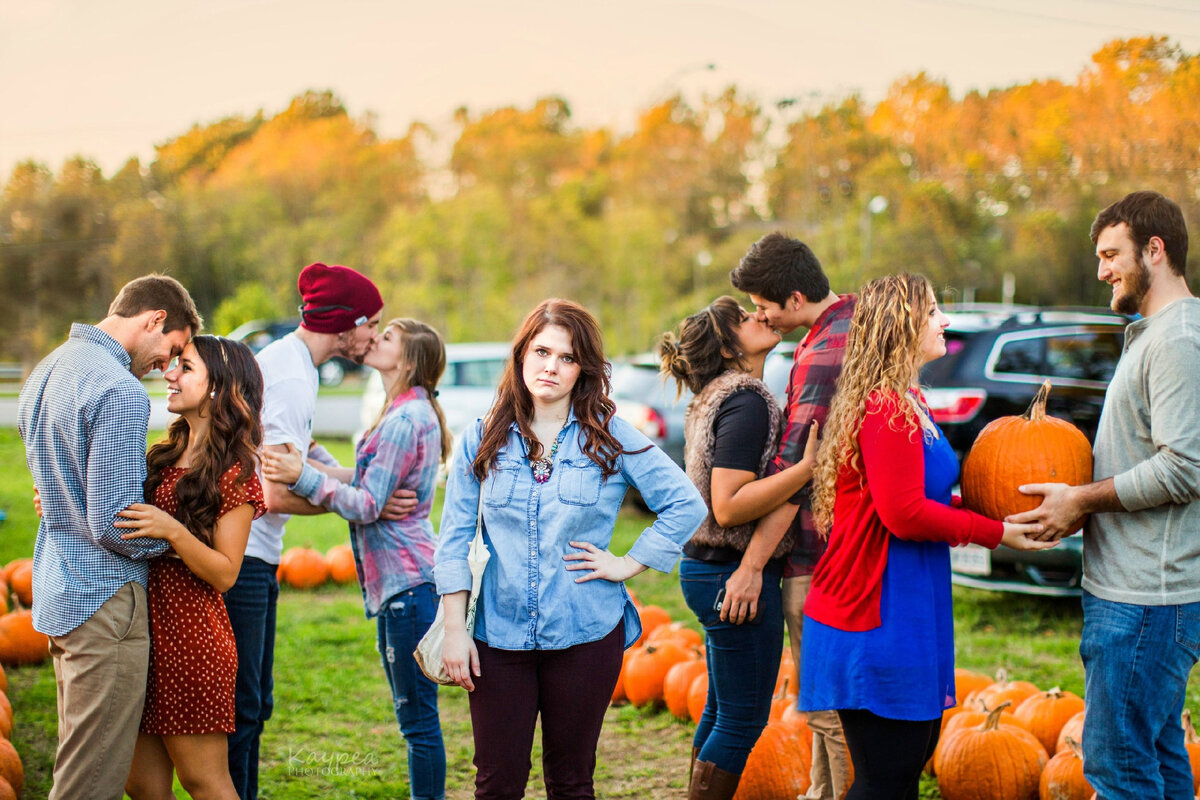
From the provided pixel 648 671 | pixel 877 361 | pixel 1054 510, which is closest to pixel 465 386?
pixel 648 671

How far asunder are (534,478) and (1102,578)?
1.61m

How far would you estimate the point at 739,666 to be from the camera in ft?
10.4

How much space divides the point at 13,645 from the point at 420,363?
11.6 feet

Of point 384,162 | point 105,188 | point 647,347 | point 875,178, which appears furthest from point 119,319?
point 384,162

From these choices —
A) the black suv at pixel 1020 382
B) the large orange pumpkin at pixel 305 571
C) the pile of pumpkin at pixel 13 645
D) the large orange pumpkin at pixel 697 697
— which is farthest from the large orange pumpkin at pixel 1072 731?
the large orange pumpkin at pixel 305 571

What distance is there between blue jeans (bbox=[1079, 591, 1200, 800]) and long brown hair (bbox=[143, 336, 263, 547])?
2472 millimetres

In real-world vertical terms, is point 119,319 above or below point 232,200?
below

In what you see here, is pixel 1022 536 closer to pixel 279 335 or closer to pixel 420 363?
pixel 420 363

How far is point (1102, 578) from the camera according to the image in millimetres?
2756

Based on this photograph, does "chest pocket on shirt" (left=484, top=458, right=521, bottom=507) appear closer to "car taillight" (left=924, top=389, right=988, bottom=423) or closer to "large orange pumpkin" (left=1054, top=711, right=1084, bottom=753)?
"large orange pumpkin" (left=1054, top=711, right=1084, bottom=753)

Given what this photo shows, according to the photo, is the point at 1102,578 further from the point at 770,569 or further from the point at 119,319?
the point at 119,319

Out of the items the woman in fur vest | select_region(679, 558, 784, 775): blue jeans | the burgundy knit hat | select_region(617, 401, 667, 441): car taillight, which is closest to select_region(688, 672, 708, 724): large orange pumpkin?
the woman in fur vest

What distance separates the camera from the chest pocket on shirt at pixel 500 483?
105 inches

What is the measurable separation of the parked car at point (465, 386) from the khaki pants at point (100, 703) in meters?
9.89
